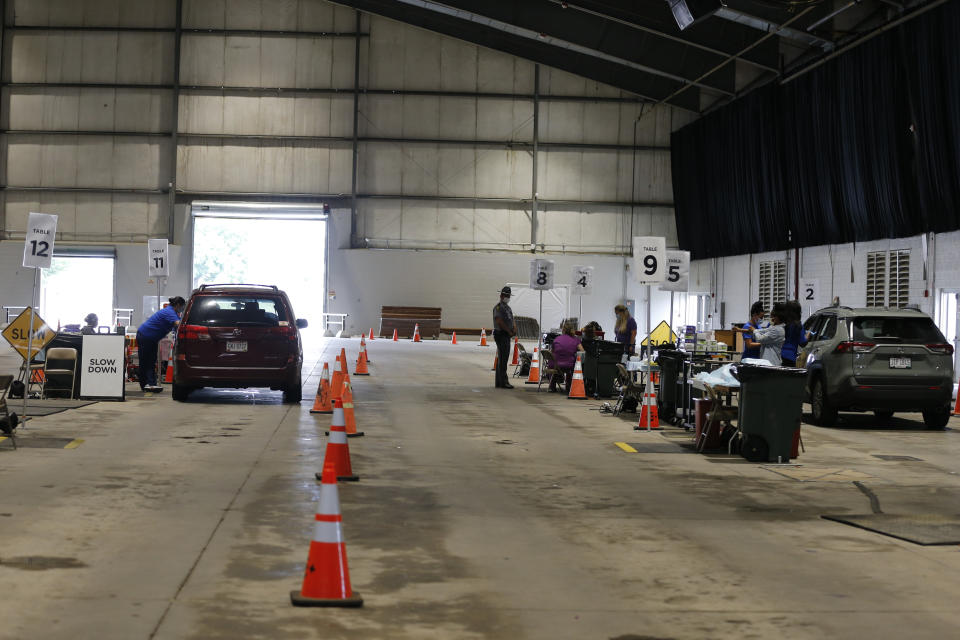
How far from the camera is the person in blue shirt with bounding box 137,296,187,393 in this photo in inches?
795

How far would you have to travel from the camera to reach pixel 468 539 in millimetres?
8125

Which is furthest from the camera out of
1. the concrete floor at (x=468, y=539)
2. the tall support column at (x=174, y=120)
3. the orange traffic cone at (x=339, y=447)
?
the tall support column at (x=174, y=120)

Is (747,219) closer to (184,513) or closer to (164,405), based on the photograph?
(164,405)

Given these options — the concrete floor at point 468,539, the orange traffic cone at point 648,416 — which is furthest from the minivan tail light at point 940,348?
the orange traffic cone at point 648,416

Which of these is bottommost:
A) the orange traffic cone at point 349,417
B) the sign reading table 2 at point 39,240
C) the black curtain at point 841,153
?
the orange traffic cone at point 349,417

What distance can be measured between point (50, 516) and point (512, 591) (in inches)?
154

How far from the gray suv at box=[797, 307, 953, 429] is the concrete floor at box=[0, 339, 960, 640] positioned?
1.76 meters

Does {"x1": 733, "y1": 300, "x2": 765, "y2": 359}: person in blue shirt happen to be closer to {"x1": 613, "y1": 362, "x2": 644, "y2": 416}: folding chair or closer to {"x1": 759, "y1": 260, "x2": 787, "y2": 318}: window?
{"x1": 613, "y1": 362, "x2": 644, "y2": 416}: folding chair

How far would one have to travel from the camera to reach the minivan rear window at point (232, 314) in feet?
59.1

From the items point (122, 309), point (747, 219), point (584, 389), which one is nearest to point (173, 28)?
point (122, 309)

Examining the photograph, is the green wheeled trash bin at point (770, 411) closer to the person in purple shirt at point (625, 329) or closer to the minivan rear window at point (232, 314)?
the minivan rear window at point (232, 314)

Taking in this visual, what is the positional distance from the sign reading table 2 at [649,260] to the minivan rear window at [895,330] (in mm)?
3205

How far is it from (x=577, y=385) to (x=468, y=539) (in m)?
13.1

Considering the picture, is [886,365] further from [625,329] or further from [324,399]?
[324,399]
